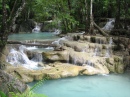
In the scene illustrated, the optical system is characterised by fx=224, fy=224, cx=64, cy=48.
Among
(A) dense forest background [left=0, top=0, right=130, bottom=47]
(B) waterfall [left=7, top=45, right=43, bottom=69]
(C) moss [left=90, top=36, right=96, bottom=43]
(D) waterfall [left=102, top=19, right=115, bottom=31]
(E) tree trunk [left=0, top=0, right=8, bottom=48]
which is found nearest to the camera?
(E) tree trunk [left=0, top=0, right=8, bottom=48]

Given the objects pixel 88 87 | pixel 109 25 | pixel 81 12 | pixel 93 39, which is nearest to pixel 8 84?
pixel 88 87

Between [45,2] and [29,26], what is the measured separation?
12.0 metres

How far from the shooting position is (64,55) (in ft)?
37.0

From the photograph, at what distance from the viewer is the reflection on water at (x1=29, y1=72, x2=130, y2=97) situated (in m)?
8.06

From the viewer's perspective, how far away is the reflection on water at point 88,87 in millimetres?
8062

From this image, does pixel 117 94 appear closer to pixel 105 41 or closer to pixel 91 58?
pixel 91 58

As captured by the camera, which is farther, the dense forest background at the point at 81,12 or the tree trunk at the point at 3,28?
the dense forest background at the point at 81,12

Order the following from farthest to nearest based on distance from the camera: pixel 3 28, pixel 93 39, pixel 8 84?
pixel 93 39 → pixel 3 28 → pixel 8 84

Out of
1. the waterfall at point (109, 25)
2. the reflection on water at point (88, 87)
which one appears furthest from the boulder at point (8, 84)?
the waterfall at point (109, 25)

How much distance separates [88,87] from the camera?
8750mm

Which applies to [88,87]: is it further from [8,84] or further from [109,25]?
[109,25]

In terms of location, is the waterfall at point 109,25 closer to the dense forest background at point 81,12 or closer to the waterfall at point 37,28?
the dense forest background at point 81,12

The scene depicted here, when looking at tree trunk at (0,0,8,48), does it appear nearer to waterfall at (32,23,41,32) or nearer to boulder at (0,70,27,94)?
boulder at (0,70,27,94)

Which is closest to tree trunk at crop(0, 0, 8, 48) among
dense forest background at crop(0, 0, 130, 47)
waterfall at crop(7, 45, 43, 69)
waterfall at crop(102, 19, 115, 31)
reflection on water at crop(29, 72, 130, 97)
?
reflection on water at crop(29, 72, 130, 97)
